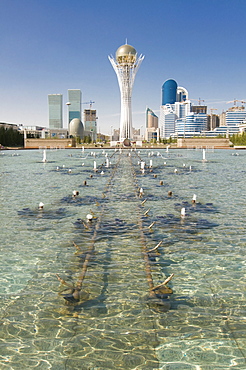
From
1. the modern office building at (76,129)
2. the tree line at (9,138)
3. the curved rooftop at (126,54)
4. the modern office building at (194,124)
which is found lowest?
the tree line at (9,138)

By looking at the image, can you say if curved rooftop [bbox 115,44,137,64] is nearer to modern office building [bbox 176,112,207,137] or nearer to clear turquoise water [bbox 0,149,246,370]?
clear turquoise water [bbox 0,149,246,370]

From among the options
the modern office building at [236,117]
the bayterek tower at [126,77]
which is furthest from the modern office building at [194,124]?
the bayterek tower at [126,77]

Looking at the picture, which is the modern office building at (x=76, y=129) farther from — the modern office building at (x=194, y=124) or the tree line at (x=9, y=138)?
the tree line at (x=9, y=138)

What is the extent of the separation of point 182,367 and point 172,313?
1153mm

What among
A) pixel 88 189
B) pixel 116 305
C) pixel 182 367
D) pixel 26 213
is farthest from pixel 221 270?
pixel 88 189

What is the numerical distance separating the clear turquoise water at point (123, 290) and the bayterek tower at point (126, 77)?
245 feet

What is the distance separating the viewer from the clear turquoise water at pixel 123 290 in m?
4.37

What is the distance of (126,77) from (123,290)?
81280mm

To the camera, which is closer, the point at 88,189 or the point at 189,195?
the point at 189,195

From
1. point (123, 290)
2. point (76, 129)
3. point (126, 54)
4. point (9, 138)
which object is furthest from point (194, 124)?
point (123, 290)

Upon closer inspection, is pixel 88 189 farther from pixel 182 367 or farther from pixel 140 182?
pixel 182 367

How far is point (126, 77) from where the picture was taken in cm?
8250

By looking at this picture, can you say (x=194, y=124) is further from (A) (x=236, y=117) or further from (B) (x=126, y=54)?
(B) (x=126, y=54)

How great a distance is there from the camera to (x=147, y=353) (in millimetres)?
4336
